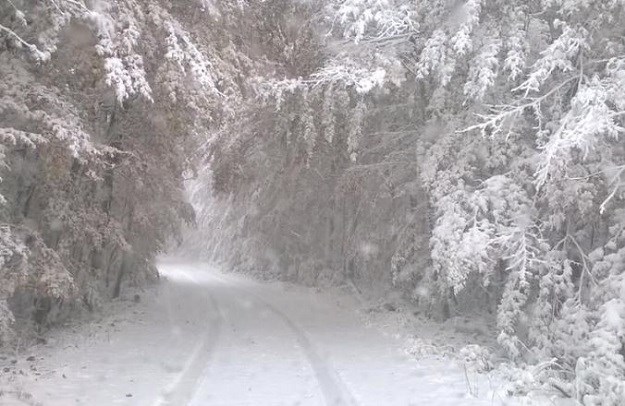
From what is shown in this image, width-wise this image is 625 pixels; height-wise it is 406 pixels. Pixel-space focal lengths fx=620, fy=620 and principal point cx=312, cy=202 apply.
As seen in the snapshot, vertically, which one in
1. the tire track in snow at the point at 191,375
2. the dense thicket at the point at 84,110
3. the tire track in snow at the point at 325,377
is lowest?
the tire track in snow at the point at 191,375

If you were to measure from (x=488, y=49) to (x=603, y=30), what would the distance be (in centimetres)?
186

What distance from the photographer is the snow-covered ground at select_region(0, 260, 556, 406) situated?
8211 millimetres

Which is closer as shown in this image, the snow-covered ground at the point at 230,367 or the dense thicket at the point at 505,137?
the snow-covered ground at the point at 230,367

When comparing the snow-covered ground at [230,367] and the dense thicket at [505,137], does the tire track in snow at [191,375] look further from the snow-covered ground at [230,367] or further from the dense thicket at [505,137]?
the dense thicket at [505,137]

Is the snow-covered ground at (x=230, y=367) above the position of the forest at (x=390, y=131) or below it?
below

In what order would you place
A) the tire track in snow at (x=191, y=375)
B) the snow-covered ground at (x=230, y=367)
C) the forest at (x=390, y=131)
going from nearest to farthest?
the tire track in snow at (x=191, y=375), the snow-covered ground at (x=230, y=367), the forest at (x=390, y=131)

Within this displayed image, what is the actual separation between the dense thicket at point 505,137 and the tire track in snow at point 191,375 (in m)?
3.50

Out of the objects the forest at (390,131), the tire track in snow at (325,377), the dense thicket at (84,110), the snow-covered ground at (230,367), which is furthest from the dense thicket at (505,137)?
the tire track in snow at (325,377)

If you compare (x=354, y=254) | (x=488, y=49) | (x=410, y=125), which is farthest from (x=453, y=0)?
(x=354, y=254)

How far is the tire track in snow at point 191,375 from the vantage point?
8031 mm

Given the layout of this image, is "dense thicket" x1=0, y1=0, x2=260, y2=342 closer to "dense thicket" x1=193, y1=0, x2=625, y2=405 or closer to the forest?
the forest

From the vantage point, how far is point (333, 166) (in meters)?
19.5

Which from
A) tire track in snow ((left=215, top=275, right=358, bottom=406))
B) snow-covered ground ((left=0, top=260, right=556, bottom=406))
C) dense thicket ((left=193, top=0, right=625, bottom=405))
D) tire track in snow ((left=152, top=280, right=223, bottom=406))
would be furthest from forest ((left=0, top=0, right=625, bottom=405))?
tire track in snow ((left=215, top=275, right=358, bottom=406))

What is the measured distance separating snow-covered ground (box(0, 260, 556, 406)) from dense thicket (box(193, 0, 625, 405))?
5.36 feet
